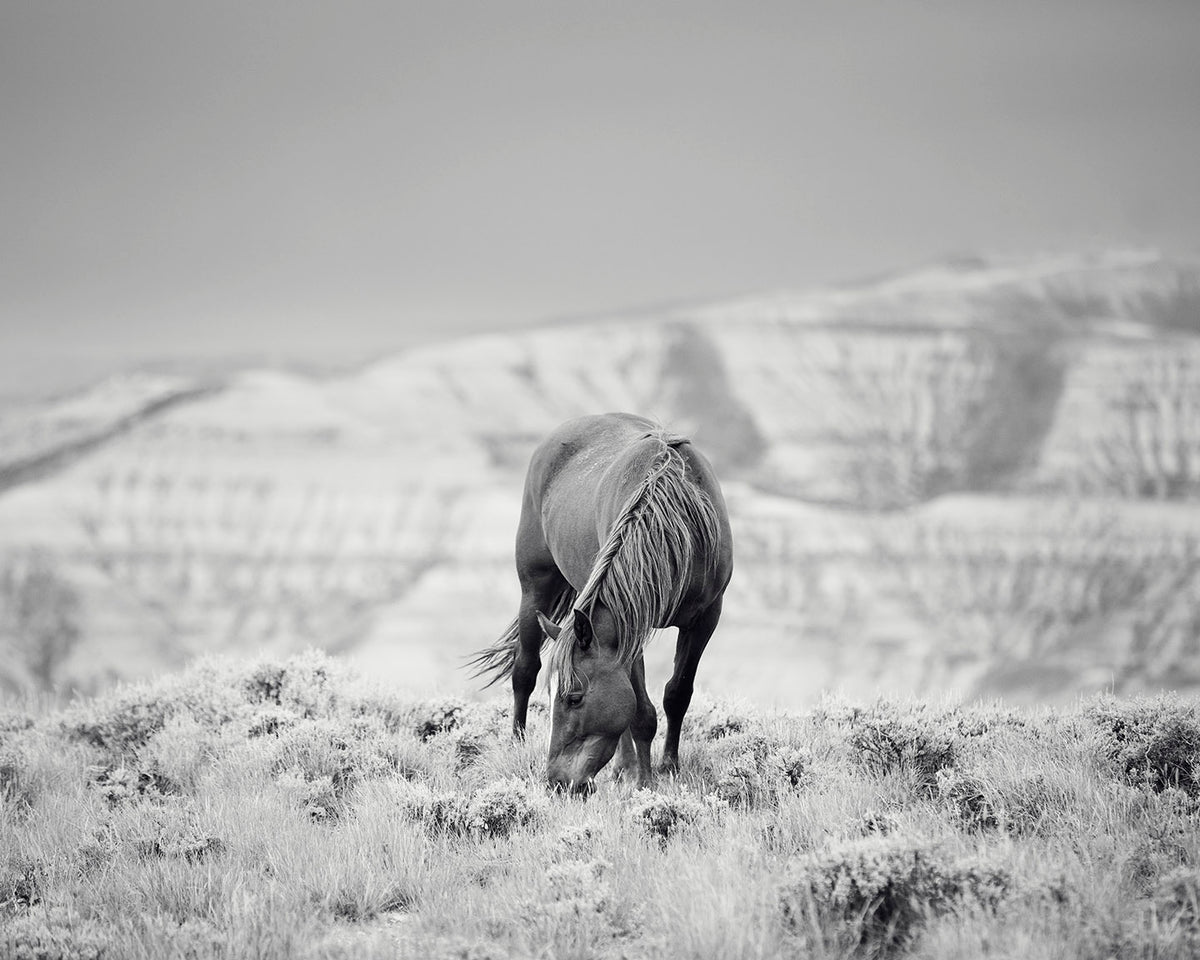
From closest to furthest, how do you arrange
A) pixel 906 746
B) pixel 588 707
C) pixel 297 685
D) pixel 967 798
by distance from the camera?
pixel 967 798 < pixel 588 707 < pixel 906 746 < pixel 297 685

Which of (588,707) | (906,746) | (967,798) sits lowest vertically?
(906,746)

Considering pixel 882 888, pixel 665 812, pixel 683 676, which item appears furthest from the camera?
pixel 683 676

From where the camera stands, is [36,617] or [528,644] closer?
[528,644]

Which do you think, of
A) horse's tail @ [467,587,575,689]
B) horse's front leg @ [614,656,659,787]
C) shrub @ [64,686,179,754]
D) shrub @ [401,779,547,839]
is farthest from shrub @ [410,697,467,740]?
shrub @ [401,779,547,839]

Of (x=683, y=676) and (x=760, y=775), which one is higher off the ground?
(x=683, y=676)

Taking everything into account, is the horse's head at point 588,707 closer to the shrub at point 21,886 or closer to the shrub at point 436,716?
the shrub at point 436,716

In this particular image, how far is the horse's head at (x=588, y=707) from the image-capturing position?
677cm

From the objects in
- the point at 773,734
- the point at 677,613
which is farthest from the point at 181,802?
the point at 773,734

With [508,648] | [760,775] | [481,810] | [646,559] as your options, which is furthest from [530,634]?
[481,810]

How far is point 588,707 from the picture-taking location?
6.78m

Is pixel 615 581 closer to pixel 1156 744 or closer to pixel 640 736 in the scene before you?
pixel 640 736

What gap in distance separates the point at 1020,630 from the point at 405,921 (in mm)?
126756

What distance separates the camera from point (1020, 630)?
124 metres

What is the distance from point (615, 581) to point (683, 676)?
3.59 ft
